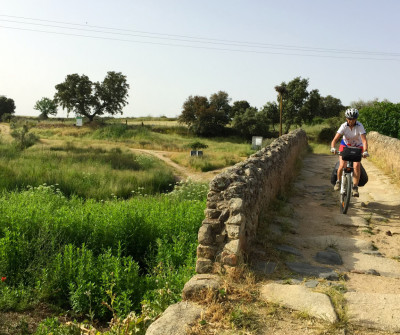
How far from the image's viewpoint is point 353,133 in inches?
263

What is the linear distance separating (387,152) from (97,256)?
9.80 metres

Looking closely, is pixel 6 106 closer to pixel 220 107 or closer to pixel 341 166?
pixel 220 107

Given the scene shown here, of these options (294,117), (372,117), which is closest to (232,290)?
(372,117)

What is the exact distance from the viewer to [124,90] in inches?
2098

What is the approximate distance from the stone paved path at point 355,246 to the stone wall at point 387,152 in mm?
1699

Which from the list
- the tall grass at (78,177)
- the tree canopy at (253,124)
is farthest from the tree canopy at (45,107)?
the tall grass at (78,177)

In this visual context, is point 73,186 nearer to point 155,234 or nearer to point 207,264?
point 155,234

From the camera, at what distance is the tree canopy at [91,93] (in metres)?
51.5

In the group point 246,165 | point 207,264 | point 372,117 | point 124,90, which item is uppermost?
point 124,90

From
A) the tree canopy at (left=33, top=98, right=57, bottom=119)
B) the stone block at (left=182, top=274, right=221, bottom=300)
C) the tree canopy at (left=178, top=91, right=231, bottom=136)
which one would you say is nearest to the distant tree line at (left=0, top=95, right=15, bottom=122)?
the tree canopy at (left=33, top=98, right=57, bottom=119)

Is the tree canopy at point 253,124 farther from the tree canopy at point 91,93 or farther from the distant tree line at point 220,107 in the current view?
the tree canopy at point 91,93

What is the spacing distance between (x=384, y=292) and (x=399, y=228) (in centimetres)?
280

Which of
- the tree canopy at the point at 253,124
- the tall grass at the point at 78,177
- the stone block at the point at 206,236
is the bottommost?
the tall grass at the point at 78,177

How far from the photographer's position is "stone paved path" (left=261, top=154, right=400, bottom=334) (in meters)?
3.11
